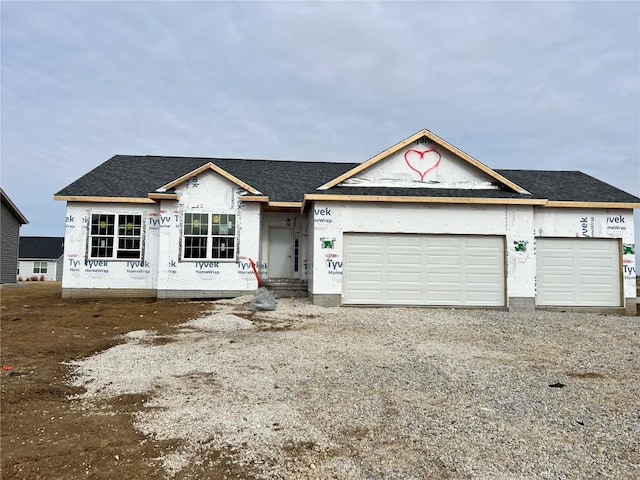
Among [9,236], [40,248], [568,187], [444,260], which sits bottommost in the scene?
[444,260]

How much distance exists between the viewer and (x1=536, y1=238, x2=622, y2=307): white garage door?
1352 centimetres

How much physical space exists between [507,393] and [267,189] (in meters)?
12.9

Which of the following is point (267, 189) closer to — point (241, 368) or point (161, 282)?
point (161, 282)

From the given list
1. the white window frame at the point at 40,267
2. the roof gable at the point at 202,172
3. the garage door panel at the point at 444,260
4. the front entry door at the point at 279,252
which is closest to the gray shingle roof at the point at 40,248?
the white window frame at the point at 40,267

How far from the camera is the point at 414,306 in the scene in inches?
509

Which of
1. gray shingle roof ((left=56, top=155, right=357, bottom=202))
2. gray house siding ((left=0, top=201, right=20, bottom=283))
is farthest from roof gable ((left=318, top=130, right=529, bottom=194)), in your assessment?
gray house siding ((left=0, top=201, right=20, bottom=283))

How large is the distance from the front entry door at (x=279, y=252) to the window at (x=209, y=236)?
2.01m

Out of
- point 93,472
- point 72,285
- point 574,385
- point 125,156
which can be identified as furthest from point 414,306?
point 125,156

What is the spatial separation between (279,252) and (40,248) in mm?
37720

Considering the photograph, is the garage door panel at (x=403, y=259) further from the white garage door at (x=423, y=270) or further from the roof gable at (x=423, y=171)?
the roof gable at (x=423, y=171)

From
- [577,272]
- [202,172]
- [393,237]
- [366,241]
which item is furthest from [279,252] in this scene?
[577,272]

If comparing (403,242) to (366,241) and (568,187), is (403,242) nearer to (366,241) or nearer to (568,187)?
(366,241)

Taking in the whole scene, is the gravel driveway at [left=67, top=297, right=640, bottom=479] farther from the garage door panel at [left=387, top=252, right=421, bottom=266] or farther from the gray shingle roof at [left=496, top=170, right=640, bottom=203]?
the gray shingle roof at [left=496, top=170, right=640, bottom=203]

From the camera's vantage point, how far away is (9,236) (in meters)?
27.0
